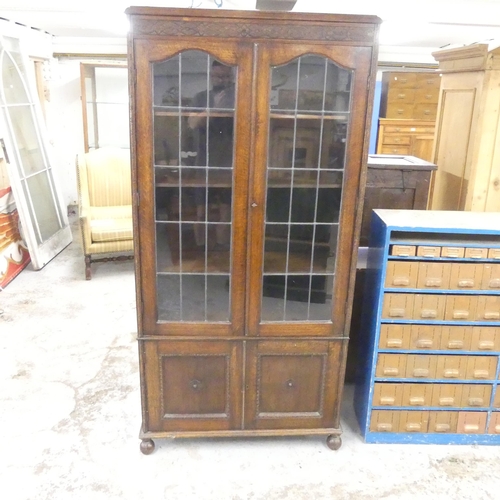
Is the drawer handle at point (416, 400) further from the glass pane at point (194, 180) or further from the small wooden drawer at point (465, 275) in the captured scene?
the glass pane at point (194, 180)

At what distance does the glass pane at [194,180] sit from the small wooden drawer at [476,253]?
988 mm

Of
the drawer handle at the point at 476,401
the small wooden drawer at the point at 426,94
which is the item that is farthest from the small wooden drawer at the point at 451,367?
the small wooden drawer at the point at 426,94

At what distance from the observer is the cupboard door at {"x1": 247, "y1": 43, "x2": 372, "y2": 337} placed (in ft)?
6.17

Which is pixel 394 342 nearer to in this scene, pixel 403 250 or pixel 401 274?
pixel 401 274

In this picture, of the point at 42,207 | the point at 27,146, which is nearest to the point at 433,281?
the point at 42,207

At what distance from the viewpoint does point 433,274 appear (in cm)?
214

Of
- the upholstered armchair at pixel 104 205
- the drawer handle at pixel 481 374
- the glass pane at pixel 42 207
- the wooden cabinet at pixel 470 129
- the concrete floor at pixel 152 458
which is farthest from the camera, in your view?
the glass pane at pixel 42 207

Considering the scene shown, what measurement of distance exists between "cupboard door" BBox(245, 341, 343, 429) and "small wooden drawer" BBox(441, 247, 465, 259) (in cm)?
58

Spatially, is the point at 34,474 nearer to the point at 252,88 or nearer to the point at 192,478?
the point at 192,478

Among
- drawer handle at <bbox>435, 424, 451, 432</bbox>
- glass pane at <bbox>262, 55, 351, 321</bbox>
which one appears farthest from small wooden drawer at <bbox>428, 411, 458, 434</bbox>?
glass pane at <bbox>262, 55, 351, 321</bbox>

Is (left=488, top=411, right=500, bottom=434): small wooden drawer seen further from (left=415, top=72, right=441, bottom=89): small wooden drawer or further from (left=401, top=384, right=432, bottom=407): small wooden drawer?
(left=415, top=72, right=441, bottom=89): small wooden drawer

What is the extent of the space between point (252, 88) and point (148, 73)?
0.38 meters

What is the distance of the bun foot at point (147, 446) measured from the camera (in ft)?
7.38

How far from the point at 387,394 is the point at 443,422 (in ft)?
1.00
